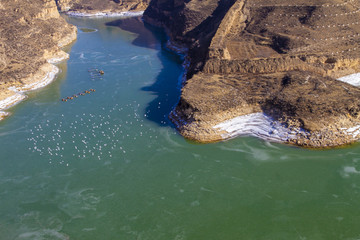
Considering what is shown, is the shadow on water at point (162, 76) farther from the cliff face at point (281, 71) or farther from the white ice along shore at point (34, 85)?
the white ice along shore at point (34, 85)

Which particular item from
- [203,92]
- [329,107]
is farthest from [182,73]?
[329,107]

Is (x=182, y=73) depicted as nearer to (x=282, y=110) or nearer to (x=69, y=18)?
(x=282, y=110)

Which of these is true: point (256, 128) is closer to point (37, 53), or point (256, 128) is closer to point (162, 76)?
point (162, 76)

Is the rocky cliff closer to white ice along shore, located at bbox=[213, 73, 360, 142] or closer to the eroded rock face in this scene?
the eroded rock face

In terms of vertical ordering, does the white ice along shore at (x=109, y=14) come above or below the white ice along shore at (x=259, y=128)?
above

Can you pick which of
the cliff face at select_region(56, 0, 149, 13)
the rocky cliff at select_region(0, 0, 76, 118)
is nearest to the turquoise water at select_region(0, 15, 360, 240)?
the rocky cliff at select_region(0, 0, 76, 118)

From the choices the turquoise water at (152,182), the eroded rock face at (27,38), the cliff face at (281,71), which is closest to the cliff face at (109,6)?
the eroded rock face at (27,38)

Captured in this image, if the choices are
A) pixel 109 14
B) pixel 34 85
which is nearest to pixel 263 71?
pixel 34 85
